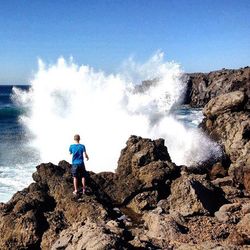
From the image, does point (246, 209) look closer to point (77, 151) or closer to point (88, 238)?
point (77, 151)

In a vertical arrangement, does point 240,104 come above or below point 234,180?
above

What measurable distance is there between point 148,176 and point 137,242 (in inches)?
212

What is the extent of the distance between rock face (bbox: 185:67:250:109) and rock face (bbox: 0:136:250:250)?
44.8 m

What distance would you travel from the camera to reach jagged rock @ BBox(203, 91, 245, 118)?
1859 centimetres

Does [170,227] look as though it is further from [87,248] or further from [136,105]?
[136,105]

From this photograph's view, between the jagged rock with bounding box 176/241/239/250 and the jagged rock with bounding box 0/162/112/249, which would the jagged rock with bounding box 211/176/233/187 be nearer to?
the jagged rock with bounding box 0/162/112/249

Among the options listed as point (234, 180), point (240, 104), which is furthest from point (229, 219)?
point (240, 104)

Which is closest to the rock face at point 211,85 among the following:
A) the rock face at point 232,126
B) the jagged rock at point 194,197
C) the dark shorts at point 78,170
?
the rock face at point 232,126

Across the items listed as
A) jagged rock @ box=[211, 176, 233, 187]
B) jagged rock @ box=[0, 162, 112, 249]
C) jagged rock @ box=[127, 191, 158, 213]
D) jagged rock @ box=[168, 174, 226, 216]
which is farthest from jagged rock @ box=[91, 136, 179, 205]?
jagged rock @ box=[0, 162, 112, 249]

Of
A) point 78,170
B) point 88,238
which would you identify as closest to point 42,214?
point 78,170

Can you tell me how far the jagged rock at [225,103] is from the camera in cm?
1859

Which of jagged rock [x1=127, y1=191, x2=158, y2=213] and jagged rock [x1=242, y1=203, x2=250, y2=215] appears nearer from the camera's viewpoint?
jagged rock [x1=242, y1=203, x2=250, y2=215]

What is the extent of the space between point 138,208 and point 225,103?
8602 millimetres

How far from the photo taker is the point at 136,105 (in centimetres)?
4359
